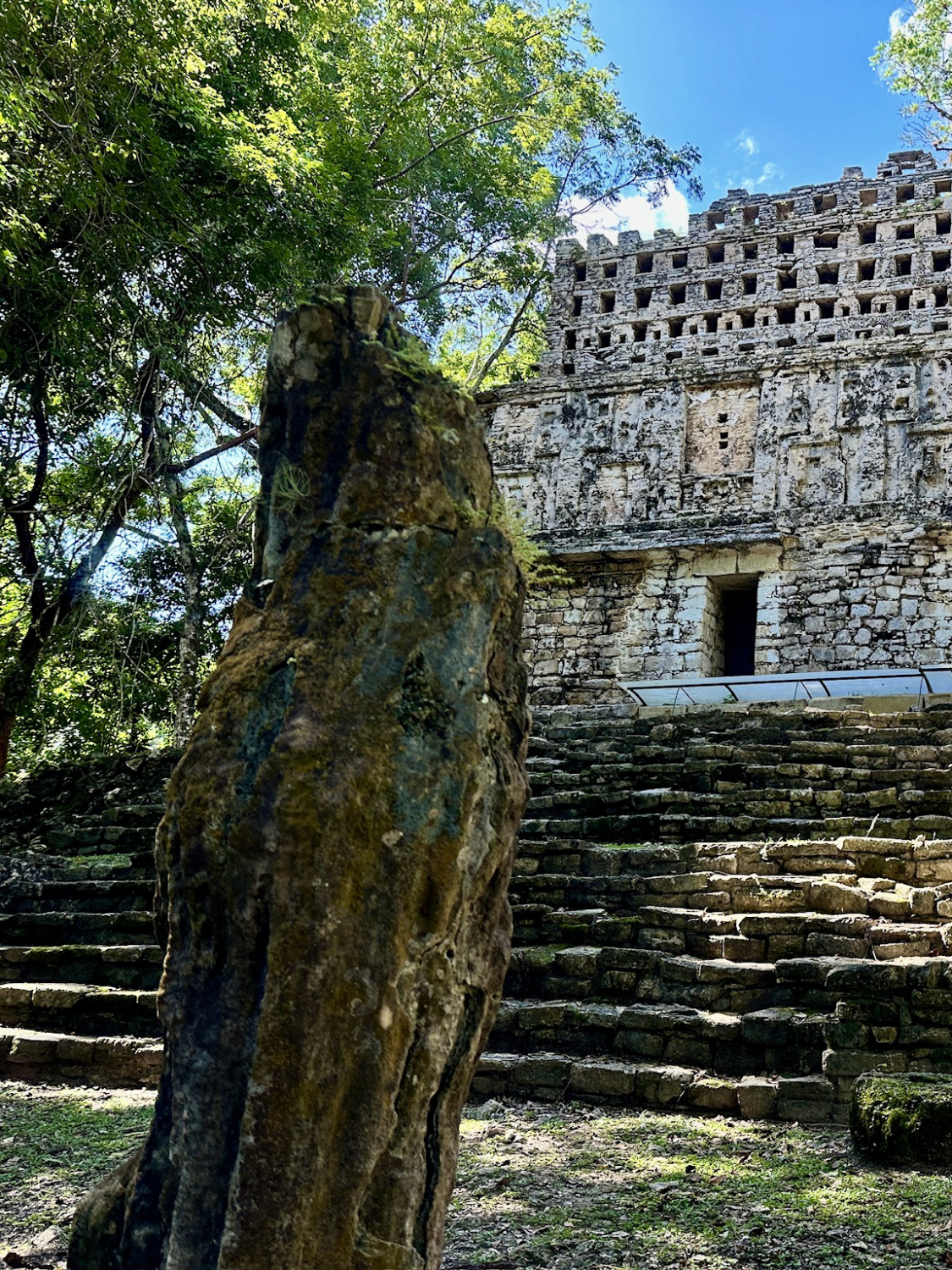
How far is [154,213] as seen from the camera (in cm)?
819

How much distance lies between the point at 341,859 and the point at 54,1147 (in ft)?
11.4

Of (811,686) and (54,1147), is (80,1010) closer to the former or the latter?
(54,1147)

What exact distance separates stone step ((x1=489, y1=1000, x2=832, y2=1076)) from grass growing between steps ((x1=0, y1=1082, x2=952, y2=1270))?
50 centimetres

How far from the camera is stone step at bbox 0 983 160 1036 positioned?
6.95 meters

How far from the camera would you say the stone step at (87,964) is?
24.5 feet

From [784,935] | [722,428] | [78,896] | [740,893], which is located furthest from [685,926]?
[722,428]

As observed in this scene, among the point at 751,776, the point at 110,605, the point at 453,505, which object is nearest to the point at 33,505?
the point at 110,605

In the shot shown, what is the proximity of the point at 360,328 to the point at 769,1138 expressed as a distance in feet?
13.0

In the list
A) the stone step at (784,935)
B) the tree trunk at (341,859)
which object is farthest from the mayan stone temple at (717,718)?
the tree trunk at (341,859)

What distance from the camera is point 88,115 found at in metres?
7.04

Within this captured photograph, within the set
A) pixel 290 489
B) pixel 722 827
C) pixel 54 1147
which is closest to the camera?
pixel 290 489

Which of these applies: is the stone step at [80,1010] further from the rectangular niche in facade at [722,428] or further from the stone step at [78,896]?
the rectangular niche in facade at [722,428]

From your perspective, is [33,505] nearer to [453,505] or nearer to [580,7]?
[453,505]

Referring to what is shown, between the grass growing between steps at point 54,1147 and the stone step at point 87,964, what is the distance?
1089 mm
